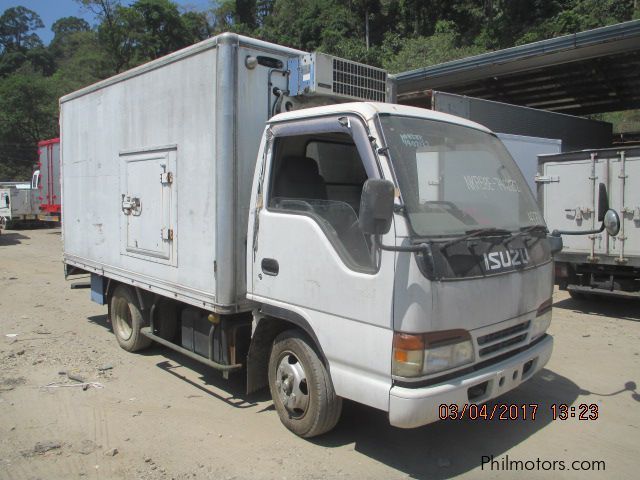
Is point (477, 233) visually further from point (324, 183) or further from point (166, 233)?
point (166, 233)

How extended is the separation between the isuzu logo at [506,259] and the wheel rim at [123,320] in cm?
473

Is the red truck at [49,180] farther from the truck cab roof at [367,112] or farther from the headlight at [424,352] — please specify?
the headlight at [424,352]

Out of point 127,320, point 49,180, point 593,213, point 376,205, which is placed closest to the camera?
point 376,205

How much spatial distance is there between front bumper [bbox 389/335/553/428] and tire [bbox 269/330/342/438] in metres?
0.70

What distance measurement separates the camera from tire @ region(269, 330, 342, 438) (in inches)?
153

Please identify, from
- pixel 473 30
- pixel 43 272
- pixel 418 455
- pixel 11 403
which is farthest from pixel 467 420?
pixel 473 30

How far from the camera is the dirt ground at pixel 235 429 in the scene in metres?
3.82

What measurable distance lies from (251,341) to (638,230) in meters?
6.49

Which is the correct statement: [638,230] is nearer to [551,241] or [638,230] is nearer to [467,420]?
[551,241]

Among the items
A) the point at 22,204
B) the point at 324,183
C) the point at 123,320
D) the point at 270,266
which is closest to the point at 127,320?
the point at 123,320

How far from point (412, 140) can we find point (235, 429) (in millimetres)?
2743

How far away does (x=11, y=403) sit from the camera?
16.5ft

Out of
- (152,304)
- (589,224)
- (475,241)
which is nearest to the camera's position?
(475,241)

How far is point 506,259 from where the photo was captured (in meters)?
3.68
